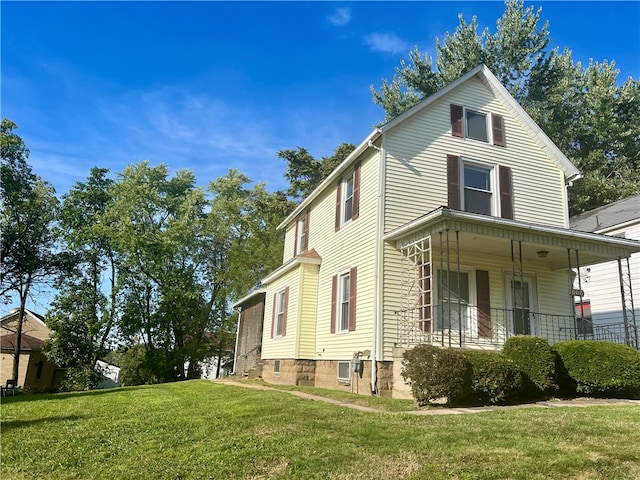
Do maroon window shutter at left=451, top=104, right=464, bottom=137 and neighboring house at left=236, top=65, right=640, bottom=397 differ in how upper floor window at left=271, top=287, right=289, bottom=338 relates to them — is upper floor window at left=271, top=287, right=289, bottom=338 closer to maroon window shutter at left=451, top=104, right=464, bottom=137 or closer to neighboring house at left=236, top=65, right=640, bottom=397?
neighboring house at left=236, top=65, right=640, bottom=397

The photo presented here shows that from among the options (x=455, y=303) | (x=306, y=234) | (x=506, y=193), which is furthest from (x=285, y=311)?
(x=506, y=193)

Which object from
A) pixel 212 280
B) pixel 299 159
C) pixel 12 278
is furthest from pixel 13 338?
pixel 299 159

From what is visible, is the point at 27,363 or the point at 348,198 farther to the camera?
the point at 27,363

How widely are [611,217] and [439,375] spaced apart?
13.6 metres

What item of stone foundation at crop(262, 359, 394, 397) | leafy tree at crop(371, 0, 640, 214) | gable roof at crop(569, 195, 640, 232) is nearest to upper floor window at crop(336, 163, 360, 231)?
stone foundation at crop(262, 359, 394, 397)

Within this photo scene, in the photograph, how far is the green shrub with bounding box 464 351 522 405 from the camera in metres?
7.50

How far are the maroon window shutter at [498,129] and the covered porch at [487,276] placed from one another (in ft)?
11.1

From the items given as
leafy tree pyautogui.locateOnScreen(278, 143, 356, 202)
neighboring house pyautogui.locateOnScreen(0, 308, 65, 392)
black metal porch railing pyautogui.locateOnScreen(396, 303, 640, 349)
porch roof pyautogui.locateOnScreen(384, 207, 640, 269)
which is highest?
leafy tree pyautogui.locateOnScreen(278, 143, 356, 202)

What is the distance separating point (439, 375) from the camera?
729 centimetres

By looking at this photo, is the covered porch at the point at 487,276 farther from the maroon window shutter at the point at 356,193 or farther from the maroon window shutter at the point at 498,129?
the maroon window shutter at the point at 498,129

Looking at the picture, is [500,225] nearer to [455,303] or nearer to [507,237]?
[507,237]

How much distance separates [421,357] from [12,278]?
26310 millimetres

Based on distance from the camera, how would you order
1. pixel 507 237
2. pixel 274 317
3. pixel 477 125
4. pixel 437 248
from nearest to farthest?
pixel 507 237 < pixel 437 248 < pixel 477 125 < pixel 274 317

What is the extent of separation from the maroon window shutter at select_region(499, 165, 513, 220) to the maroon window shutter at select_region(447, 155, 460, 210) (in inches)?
48.0
